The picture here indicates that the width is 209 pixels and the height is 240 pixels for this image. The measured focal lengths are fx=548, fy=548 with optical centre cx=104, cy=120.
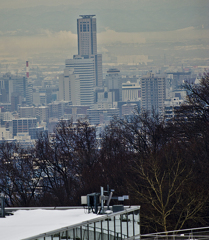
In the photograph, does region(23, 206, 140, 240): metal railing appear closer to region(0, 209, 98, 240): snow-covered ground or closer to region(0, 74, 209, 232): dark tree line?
region(0, 209, 98, 240): snow-covered ground

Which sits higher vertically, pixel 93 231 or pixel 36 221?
pixel 36 221

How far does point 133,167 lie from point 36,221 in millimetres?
13437

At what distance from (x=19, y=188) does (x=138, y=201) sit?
12.5m

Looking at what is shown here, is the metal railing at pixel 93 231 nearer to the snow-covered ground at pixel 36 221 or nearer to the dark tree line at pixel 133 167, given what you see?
the snow-covered ground at pixel 36 221

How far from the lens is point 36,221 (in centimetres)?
1520

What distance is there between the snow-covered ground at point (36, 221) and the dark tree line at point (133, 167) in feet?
24.6

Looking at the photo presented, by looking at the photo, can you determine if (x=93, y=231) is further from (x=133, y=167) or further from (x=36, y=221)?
(x=133, y=167)

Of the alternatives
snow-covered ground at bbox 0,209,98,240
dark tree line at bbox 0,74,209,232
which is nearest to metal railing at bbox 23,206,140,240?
snow-covered ground at bbox 0,209,98,240

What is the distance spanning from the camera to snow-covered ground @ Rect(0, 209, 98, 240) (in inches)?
535

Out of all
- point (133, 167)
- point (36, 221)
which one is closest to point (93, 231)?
point (36, 221)

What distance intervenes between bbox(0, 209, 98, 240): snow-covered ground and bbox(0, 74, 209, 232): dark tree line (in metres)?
7.50

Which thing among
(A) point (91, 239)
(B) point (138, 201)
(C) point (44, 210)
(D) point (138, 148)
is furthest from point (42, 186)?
(A) point (91, 239)

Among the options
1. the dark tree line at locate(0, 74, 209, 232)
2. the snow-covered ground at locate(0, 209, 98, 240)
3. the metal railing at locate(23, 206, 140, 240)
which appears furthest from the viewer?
the dark tree line at locate(0, 74, 209, 232)

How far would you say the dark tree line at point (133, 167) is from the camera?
25.1 m
